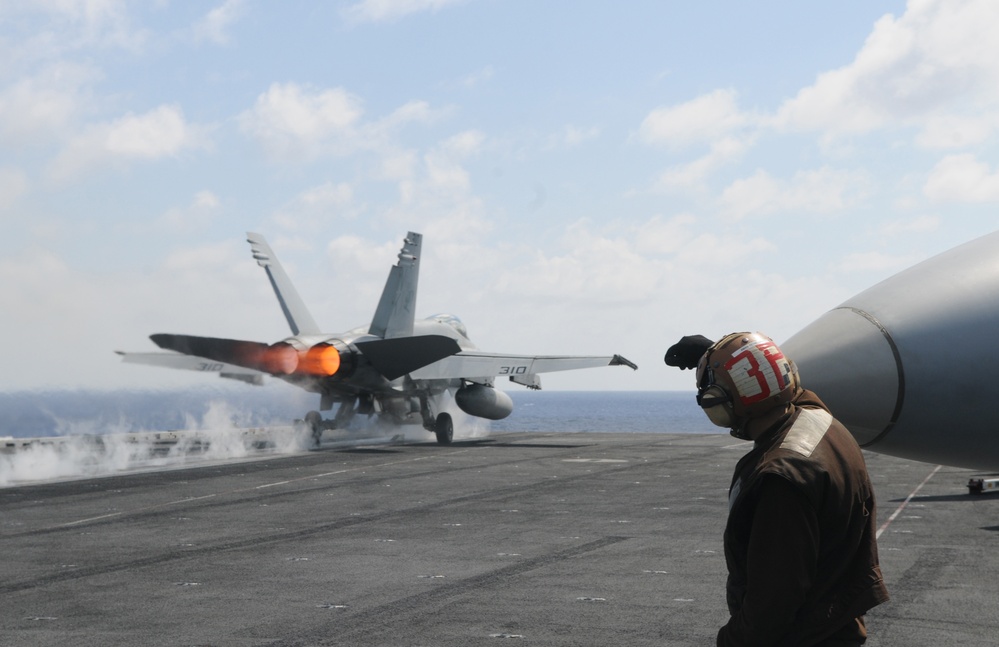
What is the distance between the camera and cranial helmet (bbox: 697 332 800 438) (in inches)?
159

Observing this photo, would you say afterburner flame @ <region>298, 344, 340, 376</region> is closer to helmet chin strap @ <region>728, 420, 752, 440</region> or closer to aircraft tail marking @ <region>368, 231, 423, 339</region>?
aircraft tail marking @ <region>368, 231, 423, 339</region>

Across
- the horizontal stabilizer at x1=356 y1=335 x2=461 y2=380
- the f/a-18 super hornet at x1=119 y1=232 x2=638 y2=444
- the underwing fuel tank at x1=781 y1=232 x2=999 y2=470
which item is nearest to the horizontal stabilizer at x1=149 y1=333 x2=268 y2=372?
the f/a-18 super hornet at x1=119 y1=232 x2=638 y2=444

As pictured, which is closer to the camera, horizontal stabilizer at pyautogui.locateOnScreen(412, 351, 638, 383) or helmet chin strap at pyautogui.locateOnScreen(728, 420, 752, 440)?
helmet chin strap at pyautogui.locateOnScreen(728, 420, 752, 440)

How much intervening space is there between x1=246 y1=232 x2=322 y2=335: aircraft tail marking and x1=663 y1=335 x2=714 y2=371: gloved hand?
3048cm

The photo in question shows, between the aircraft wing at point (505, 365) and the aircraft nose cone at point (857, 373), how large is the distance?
105 ft

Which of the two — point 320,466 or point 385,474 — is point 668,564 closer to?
point 385,474

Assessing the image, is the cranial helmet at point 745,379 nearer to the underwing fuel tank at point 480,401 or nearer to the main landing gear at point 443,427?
the main landing gear at point 443,427

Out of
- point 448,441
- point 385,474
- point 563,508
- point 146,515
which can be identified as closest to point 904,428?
point 563,508

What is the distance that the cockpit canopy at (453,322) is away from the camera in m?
39.3

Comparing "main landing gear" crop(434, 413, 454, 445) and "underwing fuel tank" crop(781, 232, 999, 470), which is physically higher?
"underwing fuel tank" crop(781, 232, 999, 470)

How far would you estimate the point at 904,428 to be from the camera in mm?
4457

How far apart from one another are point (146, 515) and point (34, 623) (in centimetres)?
819

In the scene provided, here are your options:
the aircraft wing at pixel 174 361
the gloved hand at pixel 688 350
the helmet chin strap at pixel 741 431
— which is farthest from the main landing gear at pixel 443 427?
the helmet chin strap at pixel 741 431

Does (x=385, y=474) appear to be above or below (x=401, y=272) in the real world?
below
